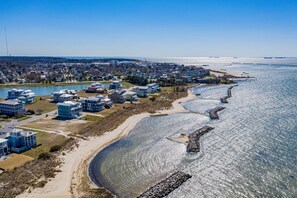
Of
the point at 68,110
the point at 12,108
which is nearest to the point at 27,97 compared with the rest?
the point at 12,108

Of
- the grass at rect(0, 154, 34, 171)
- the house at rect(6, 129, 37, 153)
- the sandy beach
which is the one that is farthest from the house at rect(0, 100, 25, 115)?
the grass at rect(0, 154, 34, 171)

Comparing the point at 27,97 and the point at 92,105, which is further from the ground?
the point at 27,97

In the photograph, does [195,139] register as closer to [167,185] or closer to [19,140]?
[167,185]

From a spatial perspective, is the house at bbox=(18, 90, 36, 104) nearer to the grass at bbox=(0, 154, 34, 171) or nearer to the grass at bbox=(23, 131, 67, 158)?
the grass at bbox=(23, 131, 67, 158)

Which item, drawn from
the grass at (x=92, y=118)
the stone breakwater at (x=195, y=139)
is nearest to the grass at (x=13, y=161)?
the grass at (x=92, y=118)

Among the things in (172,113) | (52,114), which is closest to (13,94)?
(52,114)

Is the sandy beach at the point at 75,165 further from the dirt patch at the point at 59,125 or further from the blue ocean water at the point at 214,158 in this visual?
the dirt patch at the point at 59,125
